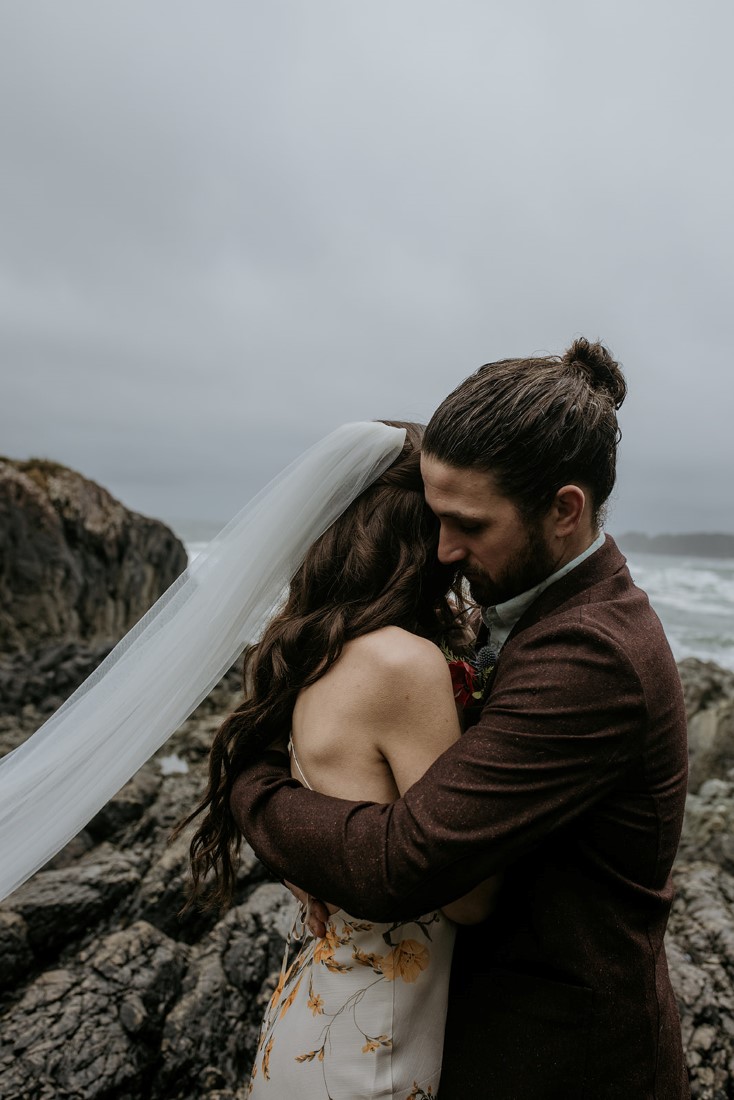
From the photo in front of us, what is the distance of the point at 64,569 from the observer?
49.2ft

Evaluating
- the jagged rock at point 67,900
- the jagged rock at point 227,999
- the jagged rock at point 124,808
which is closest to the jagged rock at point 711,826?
the jagged rock at point 227,999

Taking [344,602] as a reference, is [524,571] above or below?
above

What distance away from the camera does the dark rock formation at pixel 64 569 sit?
1346cm

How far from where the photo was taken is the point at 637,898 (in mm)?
1867

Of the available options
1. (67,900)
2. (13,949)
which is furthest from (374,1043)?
(67,900)

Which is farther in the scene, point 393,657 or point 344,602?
point 344,602

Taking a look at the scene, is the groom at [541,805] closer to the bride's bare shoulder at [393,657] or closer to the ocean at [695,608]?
the bride's bare shoulder at [393,657]

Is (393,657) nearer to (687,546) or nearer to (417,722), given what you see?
(417,722)

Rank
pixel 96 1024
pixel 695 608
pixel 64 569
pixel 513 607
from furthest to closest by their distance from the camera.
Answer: pixel 695 608
pixel 64 569
pixel 96 1024
pixel 513 607

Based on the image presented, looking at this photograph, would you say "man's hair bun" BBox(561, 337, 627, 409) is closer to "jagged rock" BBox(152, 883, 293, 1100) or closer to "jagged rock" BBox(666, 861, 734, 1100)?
"jagged rock" BBox(666, 861, 734, 1100)

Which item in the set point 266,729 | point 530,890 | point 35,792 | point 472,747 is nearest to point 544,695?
point 472,747

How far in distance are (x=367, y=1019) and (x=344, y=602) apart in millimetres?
1209

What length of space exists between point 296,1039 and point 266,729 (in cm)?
90

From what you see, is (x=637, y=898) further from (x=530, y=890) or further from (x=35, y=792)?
(x=35, y=792)
